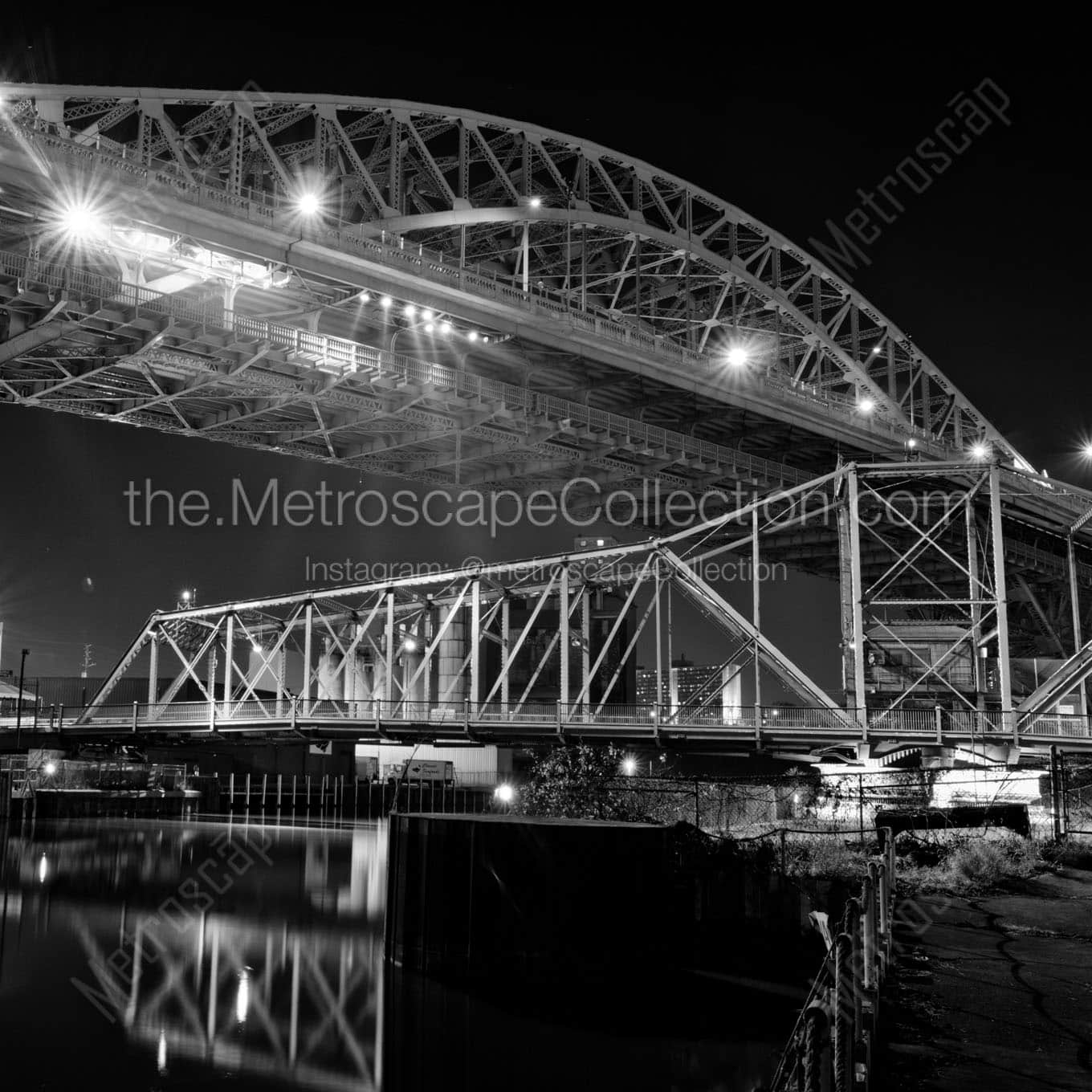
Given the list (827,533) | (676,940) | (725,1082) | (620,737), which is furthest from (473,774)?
(725,1082)

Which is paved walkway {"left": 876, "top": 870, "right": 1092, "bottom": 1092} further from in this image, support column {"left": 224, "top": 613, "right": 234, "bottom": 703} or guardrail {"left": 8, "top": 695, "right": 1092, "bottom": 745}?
support column {"left": 224, "top": 613, "right": 234, "bottom": 703}

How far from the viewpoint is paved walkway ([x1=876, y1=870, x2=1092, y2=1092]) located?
33.4 ft

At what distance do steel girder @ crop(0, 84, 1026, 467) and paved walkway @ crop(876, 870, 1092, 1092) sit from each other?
38444mm

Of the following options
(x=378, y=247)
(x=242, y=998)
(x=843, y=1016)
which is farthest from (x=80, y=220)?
(x=843, y=1016)

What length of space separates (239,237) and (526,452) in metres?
27.0

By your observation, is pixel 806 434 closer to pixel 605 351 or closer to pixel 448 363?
pixel 605 351

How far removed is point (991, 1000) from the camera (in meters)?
12.7

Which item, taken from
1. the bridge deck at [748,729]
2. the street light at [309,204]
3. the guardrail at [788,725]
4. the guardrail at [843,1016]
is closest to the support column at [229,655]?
the bridge deck at [748,729]

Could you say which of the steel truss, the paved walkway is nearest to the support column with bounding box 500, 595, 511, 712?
the steel truss

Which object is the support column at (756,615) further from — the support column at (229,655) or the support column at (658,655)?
the support column at (229,655)

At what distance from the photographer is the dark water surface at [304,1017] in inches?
693

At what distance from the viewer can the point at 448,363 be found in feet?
196

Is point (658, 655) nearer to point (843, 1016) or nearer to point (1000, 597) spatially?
point (1000, 597)

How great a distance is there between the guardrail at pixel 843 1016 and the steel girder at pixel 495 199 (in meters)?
39.1
